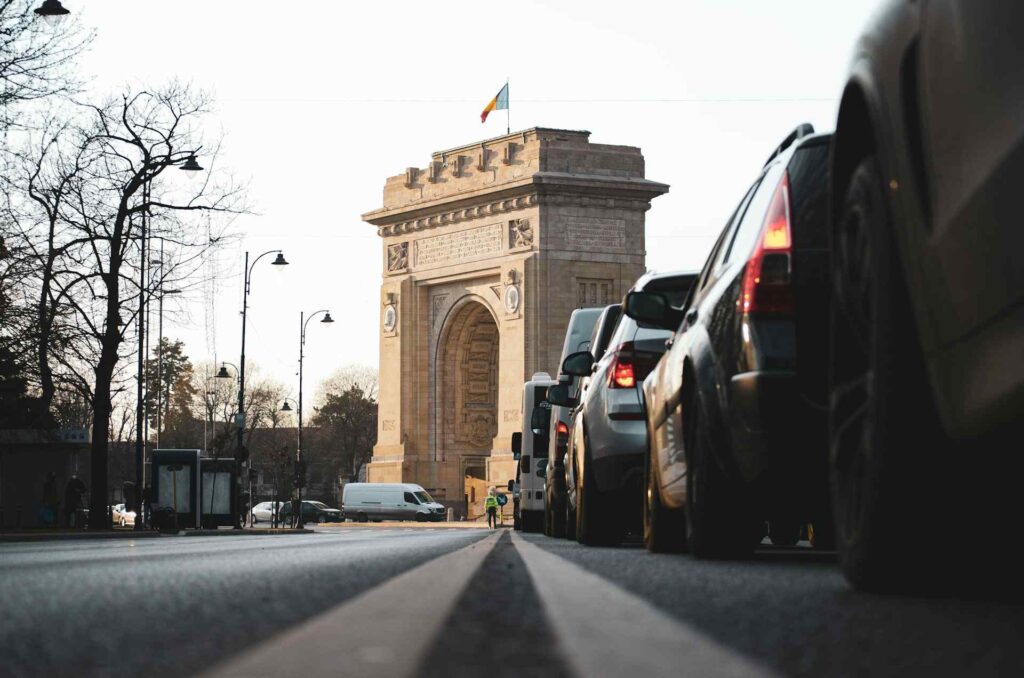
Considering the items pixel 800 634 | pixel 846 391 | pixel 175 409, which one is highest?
pixel 175 409

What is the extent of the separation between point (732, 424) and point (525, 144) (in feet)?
240

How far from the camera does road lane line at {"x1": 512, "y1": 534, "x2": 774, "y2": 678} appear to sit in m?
2.63

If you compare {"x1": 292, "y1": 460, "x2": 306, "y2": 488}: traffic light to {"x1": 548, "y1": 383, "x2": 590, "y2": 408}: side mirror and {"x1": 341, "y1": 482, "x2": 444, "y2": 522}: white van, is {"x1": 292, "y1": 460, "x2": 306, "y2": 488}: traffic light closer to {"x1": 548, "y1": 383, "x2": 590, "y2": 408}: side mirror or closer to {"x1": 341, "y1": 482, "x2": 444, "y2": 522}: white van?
{"x1": 341, "y1": 482, "x2": 444, "y2": 522}: white van

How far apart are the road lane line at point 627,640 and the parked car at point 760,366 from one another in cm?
130

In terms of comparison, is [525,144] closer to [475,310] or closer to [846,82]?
[475,310]

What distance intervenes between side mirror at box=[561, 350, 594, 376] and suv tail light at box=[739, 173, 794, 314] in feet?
23.3

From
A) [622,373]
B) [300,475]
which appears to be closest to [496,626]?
[622,373]

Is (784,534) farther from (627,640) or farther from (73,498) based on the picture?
(73,498)

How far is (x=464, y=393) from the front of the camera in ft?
282

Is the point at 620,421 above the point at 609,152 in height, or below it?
below

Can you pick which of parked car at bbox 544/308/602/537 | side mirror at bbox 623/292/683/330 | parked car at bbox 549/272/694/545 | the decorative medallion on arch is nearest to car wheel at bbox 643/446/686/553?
side mirror at bbox 623/292/683/330

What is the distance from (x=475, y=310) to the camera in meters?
83.9

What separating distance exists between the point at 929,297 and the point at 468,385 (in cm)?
8251

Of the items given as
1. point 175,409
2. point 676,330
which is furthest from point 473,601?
point 175,409
